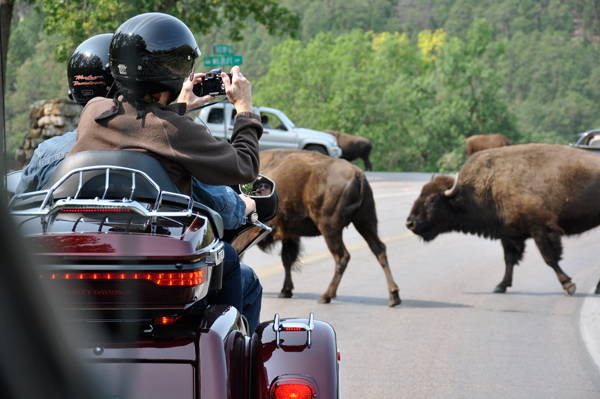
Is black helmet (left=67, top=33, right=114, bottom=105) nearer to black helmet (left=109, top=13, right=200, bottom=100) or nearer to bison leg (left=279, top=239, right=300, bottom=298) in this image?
black helmet (left=109, top=13, right=200, bottom=100)

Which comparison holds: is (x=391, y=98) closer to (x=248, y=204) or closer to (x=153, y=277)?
(x=248, y=204)

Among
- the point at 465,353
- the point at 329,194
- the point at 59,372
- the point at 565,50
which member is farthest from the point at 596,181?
the point at 565,50

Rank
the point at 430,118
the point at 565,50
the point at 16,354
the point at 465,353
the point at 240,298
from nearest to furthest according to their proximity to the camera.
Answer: the point at 16,354
the point at 240,298
the point at 465,353
the point at 430,118
the point at 565,50

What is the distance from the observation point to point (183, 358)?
6.57 feet

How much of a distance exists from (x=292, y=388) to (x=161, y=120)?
106 centimetres

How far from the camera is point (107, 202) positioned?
2.18m

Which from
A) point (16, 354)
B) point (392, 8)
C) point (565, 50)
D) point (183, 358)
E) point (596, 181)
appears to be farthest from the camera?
point (392, 8)

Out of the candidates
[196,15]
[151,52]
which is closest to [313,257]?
[151,52]

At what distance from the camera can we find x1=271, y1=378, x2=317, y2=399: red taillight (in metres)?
2.26

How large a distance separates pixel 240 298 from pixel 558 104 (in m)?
99.2

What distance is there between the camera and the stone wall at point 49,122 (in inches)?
616

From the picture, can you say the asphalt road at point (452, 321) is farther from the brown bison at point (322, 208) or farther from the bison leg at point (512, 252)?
the brown bison at point (322, 208)

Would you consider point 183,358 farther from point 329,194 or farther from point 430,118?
point 430,118

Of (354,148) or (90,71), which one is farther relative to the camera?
(354,148)
